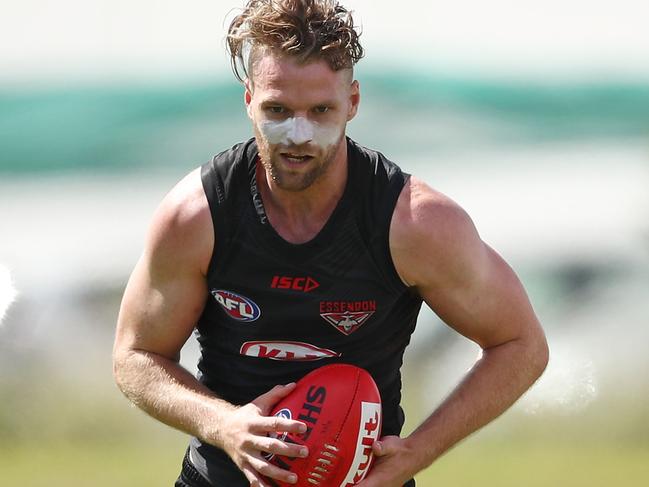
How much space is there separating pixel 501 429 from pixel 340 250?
3.78 metres

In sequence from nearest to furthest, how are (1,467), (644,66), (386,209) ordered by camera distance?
(386,209)
(1,467)
(644,66)

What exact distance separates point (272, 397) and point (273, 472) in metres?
0.22

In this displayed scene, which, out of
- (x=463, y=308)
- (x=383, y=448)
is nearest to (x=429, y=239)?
(x=463, y=308)

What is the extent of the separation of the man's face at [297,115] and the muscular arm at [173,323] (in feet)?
0.84

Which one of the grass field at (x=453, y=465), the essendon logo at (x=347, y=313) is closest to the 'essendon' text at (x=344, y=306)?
the essendon logo at (x=347, y=313)

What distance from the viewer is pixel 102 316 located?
6.86 metres

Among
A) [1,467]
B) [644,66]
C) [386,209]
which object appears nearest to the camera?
[386,209]

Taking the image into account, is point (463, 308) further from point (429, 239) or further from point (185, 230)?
point (185, 230)

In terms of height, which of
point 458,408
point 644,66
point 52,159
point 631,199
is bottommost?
point 458,408

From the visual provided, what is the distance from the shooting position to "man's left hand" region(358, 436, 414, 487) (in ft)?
10.3

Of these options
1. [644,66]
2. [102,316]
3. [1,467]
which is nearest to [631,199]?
[644,66]

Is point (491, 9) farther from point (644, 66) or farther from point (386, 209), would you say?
point (386, 209)

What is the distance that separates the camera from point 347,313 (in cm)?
339

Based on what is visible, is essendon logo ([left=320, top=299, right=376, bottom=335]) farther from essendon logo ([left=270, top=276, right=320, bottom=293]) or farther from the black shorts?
the black shorts
